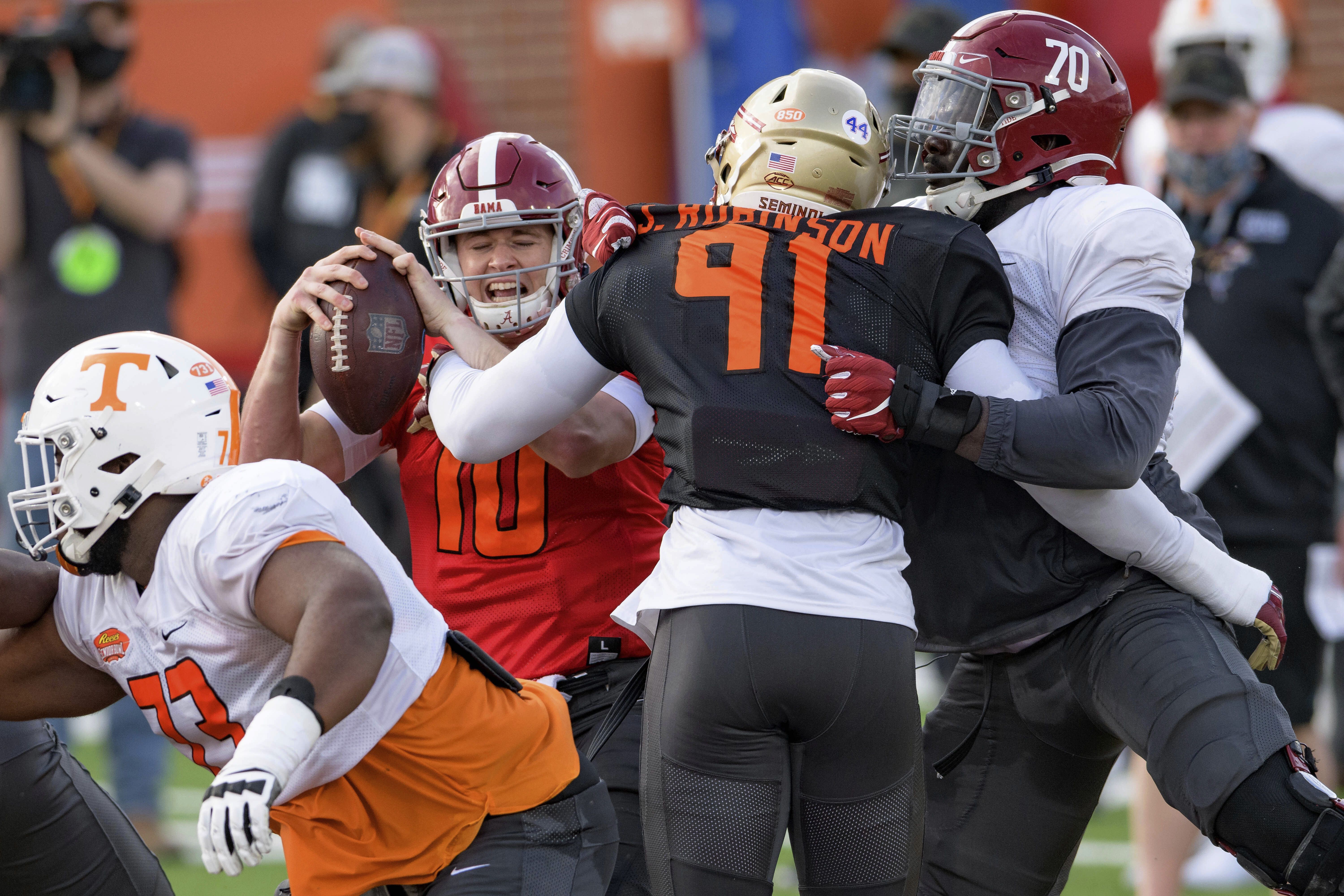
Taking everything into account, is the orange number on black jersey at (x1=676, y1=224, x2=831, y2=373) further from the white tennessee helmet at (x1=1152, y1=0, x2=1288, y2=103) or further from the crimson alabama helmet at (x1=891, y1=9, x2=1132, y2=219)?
the white tennessee helmet at (x1=1152, y1=0, x2=1288, y2=103)

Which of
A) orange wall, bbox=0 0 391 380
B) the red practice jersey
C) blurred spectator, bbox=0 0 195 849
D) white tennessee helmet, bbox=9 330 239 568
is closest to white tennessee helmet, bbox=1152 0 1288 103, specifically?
the red practice jersey

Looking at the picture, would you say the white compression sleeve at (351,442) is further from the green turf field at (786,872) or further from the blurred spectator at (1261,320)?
the blurred spectator at (1261,320)

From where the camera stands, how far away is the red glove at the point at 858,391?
2.55m

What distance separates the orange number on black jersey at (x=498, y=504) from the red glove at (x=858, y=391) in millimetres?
807

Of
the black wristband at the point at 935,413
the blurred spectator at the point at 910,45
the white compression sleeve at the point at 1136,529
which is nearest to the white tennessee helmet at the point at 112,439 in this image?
the black wristband at the point at 935,413

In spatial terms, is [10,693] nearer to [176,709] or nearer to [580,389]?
[176,709]

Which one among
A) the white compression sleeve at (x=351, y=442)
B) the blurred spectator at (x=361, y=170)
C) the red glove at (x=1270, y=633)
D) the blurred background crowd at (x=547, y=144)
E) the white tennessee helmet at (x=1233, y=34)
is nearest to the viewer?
the red glove at (x=1270, y=633)

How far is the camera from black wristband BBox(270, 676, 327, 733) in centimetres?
221

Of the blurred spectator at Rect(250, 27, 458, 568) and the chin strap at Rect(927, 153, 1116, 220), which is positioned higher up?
the chin strap at Rect(927, 153, 1116, 220)

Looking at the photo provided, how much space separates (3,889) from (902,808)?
1.55 meters

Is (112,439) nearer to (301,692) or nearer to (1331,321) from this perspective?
(301,692)

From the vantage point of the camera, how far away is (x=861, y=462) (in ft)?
8.66

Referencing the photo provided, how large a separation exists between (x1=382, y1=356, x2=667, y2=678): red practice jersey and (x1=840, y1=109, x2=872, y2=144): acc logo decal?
740mm

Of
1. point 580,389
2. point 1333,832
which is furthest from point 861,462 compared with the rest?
point 1333,832
